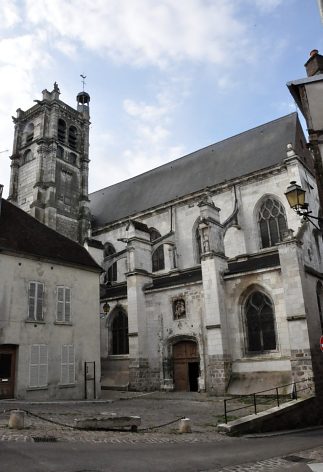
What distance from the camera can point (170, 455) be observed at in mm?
6297

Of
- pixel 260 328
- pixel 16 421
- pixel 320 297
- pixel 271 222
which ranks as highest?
pixel 271 222

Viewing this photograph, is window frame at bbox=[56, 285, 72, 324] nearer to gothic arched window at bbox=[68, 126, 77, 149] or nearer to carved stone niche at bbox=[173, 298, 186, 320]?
carved stone niche at bbox=[173, 298, 186, 320]

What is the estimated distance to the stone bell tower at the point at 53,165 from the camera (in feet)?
91.5

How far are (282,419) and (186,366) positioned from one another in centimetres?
775

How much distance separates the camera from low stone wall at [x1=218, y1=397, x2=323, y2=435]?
8.82 metres

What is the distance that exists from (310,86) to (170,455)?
7.96 m

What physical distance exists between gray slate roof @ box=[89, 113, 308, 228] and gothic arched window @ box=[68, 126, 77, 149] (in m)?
4.85

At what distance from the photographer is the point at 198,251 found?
22672mm

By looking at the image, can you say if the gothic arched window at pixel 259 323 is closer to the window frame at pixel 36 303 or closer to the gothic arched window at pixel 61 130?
the window frame at pixel 36 303

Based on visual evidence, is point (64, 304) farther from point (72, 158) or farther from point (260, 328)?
point (72, 158)

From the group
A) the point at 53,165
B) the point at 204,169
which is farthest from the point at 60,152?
the point at 204,169

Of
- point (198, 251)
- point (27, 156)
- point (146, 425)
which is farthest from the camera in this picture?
point (27, 156)

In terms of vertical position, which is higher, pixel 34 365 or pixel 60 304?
pixel 60 304

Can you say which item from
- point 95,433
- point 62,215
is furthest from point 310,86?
point 62,215
